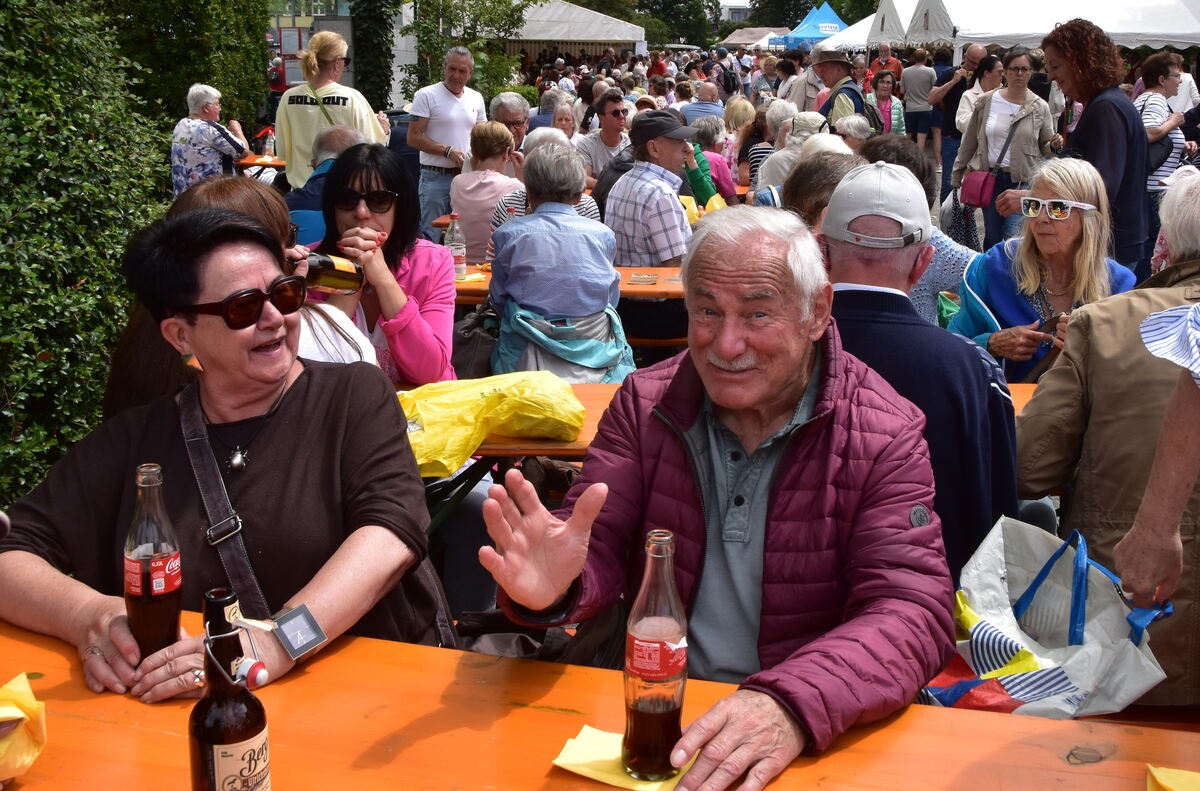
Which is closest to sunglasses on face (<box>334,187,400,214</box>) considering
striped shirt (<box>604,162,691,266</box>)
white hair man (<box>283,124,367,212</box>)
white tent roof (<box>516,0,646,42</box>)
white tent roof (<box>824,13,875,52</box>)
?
white hair man (<box>283,124,367,212</box>)

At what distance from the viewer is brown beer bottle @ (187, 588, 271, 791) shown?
1607 mm

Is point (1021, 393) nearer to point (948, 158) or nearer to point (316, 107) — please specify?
point (316, 107)

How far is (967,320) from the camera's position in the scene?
4668 millimetres

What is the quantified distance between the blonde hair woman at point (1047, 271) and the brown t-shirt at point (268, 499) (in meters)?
2.77

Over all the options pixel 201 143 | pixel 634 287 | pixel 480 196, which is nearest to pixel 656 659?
pixel 634 287

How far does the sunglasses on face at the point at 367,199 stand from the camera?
4121 mm

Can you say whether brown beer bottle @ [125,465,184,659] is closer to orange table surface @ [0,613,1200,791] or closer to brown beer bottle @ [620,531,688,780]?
orange table surface @ [0,613,1200,791]

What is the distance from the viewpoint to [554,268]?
5.22m

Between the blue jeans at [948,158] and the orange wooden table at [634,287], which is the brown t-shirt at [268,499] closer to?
the orange wooden table at [634,287]

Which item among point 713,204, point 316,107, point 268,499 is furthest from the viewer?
point 713,204

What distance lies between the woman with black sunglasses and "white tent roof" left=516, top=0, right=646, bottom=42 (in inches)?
1292

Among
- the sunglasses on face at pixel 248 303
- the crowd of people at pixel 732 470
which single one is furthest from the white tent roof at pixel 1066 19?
the sunglasses on face at pixel 248 303

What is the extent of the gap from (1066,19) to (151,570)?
18211 millimetres

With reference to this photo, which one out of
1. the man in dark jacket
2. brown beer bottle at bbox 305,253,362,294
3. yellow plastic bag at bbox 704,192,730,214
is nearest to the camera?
the man in dark jacket
